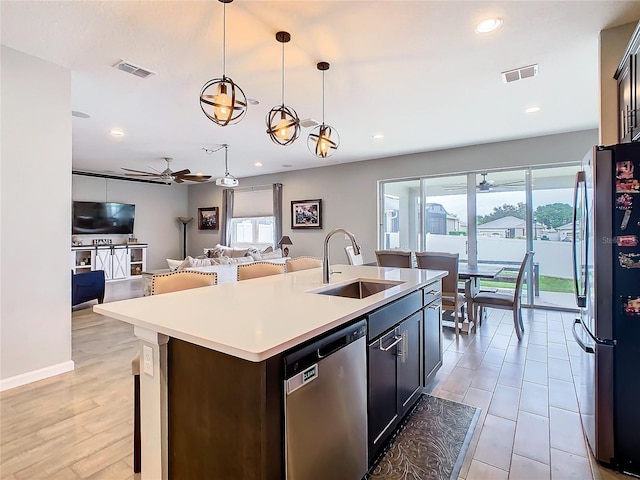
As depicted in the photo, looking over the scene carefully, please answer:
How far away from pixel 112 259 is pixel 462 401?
9.00m

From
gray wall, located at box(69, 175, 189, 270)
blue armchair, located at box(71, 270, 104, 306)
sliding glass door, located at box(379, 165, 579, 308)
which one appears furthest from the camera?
gray wall, located at box(69, 175, 189, 270)

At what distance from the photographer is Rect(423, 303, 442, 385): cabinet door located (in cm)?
255

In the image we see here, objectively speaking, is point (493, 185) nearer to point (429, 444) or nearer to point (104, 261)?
point (429, 444)

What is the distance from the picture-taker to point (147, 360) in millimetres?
1518

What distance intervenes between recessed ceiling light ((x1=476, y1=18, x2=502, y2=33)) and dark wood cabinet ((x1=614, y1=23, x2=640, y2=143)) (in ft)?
2.65

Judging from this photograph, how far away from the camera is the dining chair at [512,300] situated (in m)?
3.91

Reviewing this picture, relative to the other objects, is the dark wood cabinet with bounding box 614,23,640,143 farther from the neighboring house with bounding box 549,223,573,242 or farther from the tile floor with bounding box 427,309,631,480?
the neighboring house with bounding box 549,223,573,242

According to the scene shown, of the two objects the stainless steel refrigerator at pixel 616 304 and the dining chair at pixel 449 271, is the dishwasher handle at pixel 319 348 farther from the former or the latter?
the dining chair at pixel 449 271

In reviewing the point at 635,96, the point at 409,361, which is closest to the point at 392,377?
the point at 409,361

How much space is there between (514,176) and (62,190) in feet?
21.0

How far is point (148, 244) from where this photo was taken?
977 centimetres

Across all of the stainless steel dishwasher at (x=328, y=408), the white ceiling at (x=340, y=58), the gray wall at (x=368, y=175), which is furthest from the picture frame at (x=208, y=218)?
the stainless steel dishwasher at (x=328, y=408)

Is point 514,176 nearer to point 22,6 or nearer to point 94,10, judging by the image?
point 94,10

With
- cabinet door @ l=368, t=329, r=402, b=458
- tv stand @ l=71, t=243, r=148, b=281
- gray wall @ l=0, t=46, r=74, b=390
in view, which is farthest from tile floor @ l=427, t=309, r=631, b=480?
tv stand @ l=71, t=243, r=148, b=281
